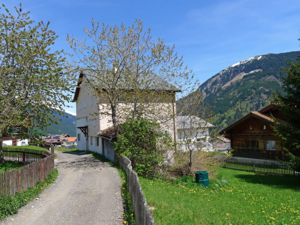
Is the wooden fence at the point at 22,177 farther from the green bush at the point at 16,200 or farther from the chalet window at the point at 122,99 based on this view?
the chalet window at the point at 122,99

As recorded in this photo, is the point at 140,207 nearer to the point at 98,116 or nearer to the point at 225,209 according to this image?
the point at 225,209

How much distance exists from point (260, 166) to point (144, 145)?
50.8 feet

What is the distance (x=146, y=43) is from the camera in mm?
23438

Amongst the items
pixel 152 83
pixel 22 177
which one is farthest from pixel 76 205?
pixel 152 83

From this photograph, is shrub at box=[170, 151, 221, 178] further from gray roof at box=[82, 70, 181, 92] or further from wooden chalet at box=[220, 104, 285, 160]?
wooden chalet at box=[220, 104, 285, 160]

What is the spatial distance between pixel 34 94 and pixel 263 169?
75.9 feet

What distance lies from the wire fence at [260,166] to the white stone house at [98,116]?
24.0 feet

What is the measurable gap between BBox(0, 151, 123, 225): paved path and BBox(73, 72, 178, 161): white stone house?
917cm

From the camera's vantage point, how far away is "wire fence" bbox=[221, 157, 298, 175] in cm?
2408

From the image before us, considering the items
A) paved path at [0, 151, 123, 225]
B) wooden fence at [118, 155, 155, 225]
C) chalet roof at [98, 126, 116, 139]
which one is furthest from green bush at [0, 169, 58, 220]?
chalet roof at [98, 126, 116, 139]

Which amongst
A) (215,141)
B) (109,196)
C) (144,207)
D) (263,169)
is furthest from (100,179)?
(263,169)

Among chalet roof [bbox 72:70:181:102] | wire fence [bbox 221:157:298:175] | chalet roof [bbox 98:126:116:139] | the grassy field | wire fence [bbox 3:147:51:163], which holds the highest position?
chalet roof [bbox 72:70:181:102]

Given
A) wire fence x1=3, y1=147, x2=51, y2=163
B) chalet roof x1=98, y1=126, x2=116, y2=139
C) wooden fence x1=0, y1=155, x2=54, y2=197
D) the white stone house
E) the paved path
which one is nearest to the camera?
the paved path

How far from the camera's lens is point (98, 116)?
97.8ft
